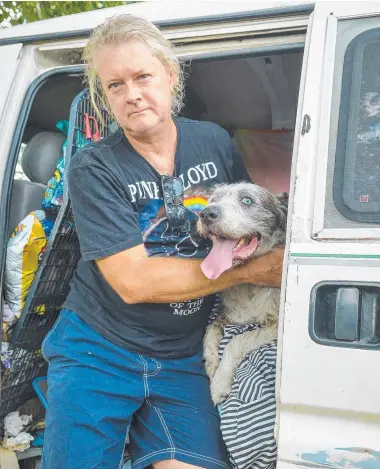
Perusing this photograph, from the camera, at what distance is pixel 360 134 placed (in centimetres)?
172

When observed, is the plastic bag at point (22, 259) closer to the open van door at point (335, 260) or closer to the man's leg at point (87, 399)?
the man's leg at point (87, 399)

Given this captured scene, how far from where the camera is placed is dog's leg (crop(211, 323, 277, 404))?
2162 mm

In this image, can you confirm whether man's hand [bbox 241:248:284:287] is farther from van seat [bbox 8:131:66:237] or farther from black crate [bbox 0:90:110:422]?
van seat [bbox 8:131:66:237]

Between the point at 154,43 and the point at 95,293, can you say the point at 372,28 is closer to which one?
the point at 154,43

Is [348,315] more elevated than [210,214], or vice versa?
[210,214]

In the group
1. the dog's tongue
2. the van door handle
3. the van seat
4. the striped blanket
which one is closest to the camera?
the van door handle

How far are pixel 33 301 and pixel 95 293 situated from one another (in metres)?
0.60

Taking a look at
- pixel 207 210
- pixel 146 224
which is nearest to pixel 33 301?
pixel 146 224

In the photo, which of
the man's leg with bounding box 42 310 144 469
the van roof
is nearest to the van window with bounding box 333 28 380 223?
the van roof

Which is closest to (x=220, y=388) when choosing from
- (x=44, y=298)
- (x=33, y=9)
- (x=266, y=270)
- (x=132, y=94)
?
(x=266, y=270)

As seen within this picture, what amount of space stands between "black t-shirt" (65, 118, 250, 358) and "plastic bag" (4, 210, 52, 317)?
1.37 feet

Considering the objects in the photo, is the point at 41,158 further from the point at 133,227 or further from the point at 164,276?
the point at 164,276

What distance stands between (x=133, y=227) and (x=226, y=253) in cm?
39

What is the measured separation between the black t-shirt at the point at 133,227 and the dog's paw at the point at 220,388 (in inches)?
6.8
